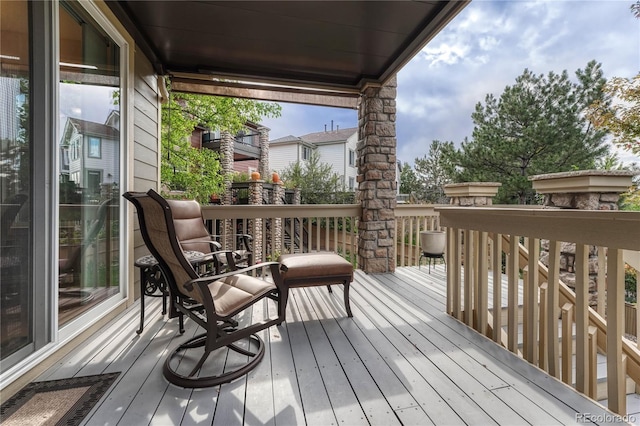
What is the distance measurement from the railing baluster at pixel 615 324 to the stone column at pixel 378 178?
281 cm

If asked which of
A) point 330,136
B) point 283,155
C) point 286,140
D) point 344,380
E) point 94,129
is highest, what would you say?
point 330,136

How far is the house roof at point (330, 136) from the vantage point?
17797 mm

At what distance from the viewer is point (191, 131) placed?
5.75 metres

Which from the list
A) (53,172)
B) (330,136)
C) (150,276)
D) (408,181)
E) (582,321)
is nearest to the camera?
(582,321)

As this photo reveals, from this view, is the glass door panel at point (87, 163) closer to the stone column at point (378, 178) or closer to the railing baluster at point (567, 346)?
the stone column at point (378, 178)

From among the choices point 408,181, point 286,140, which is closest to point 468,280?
point 408,181

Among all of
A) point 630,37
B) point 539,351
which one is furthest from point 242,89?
point 630,37

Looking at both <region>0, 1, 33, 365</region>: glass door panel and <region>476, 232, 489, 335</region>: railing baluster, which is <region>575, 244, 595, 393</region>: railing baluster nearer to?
<region>476, 232, 489, 335</region>: railing baluster

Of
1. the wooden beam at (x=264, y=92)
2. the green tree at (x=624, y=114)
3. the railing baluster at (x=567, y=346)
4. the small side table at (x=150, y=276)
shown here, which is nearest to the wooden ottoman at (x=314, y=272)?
the small side table at (x=150, y=276)

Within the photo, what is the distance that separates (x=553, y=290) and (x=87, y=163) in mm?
3476

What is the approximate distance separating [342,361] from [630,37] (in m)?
8.39

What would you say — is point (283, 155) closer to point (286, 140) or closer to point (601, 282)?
point (286, 140)

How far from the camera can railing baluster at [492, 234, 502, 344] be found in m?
2.12

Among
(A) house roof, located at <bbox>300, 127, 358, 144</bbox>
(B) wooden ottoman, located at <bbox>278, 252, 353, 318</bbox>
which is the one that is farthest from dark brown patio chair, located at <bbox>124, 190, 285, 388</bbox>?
(A) house roof, located at <bbox>300, 127, 358, 144</bbox>
